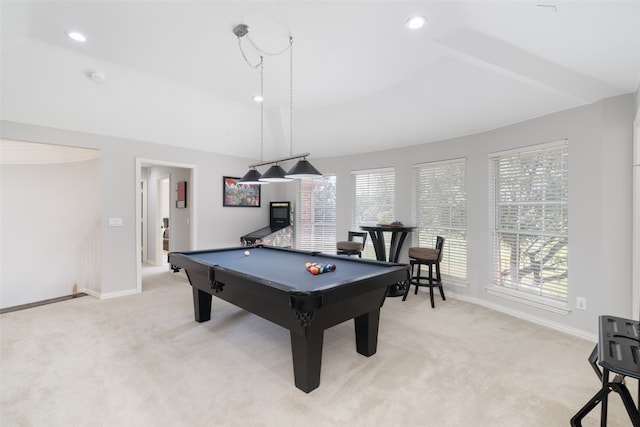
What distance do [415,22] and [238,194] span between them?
4.53 metres

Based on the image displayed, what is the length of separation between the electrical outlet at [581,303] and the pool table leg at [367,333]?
2270 millimetres

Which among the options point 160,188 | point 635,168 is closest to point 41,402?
point 635,168

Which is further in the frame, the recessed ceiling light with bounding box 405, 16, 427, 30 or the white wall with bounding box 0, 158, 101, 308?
the white wall with bounding box 0, 158, 101, 308

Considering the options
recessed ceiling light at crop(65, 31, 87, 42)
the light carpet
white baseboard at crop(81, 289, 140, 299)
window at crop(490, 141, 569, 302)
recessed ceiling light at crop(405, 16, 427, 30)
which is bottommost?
the light carpet

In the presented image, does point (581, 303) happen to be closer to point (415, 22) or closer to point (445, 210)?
point (445, 210)

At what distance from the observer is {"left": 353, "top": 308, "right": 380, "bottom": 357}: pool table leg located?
2.54 metres

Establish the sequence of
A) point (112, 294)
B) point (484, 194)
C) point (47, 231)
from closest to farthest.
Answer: point (484, 194) → point (112, 294) → point (47, 231)

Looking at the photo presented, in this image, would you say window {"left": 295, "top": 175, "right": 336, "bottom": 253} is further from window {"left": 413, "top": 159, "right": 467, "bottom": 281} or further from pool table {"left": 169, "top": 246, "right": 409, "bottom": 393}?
pool table {"left": 169, "top": 246, "right": 409, "bottom": 393}

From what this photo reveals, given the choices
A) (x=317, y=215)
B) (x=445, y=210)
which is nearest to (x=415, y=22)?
(x=445, y=210)

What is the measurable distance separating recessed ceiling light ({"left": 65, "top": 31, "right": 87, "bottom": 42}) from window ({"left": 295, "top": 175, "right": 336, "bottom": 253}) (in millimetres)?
4001

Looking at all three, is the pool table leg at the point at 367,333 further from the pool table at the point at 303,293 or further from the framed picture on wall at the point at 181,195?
the framed picture on wall at the point at 181,195

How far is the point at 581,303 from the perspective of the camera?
119 inches

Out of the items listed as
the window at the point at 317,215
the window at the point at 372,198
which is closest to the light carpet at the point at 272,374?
the window at the point at 372,198

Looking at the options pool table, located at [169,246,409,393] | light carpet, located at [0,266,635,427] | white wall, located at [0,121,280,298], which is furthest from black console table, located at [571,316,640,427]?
white wall, located at [0,121,280,298]
